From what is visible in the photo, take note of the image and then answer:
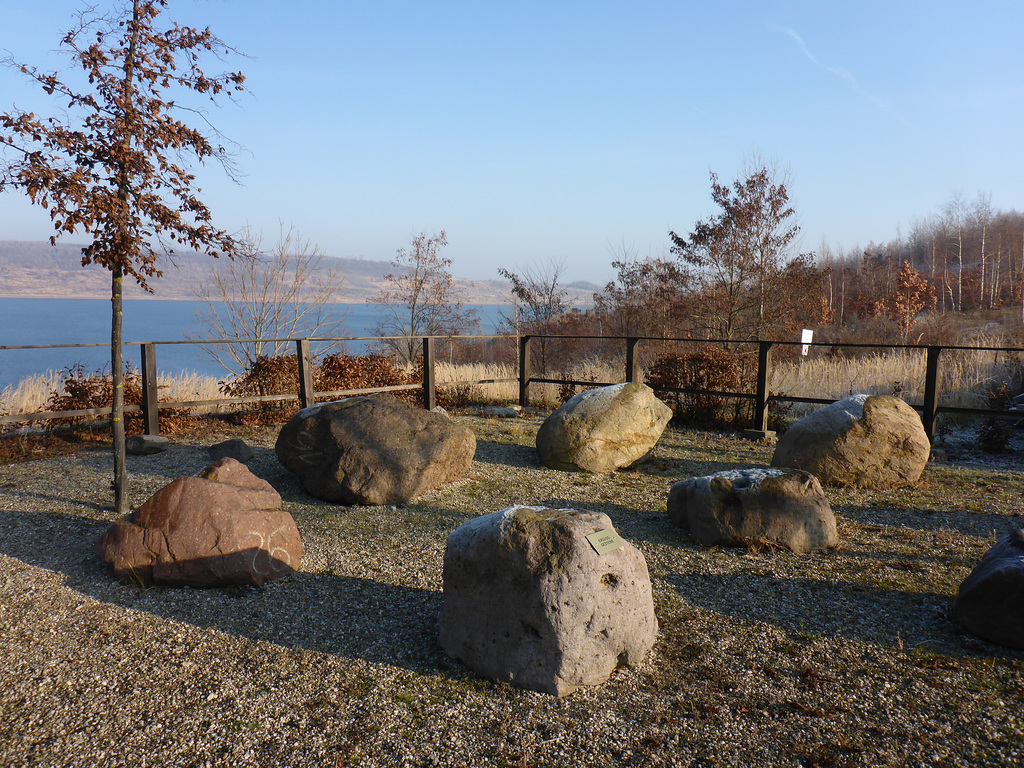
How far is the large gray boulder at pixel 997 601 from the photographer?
11.4ft

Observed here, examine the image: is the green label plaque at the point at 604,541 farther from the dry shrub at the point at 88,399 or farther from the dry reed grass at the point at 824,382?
the dry reed grass at the point at 824,382

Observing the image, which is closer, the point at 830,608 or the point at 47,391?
the point at 830,608

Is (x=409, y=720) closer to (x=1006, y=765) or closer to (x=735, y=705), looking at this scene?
(x=735, y=705)

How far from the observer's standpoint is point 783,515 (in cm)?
500

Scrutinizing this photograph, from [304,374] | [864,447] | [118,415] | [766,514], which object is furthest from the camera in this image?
[304,374]

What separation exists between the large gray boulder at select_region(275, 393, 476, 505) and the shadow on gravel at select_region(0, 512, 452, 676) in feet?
5.25

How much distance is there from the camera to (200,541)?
432 centimetres

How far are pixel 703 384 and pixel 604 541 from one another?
738 centimetres

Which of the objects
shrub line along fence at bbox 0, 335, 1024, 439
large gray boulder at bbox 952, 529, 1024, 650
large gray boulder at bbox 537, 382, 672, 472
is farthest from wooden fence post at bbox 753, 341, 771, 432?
large gray boulder at bbox 952, 529, 1024, 650

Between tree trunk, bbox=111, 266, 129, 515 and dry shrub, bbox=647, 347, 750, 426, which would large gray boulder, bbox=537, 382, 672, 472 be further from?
tree trunk, bbox=111, 266, 129, 515

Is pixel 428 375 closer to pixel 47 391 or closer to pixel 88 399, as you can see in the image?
pixel 88 399

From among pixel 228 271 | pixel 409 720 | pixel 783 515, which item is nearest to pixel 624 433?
pixel 783 515

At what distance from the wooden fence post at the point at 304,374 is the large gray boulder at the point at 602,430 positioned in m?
3.82

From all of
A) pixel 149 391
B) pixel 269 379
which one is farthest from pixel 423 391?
pixel 149 391
